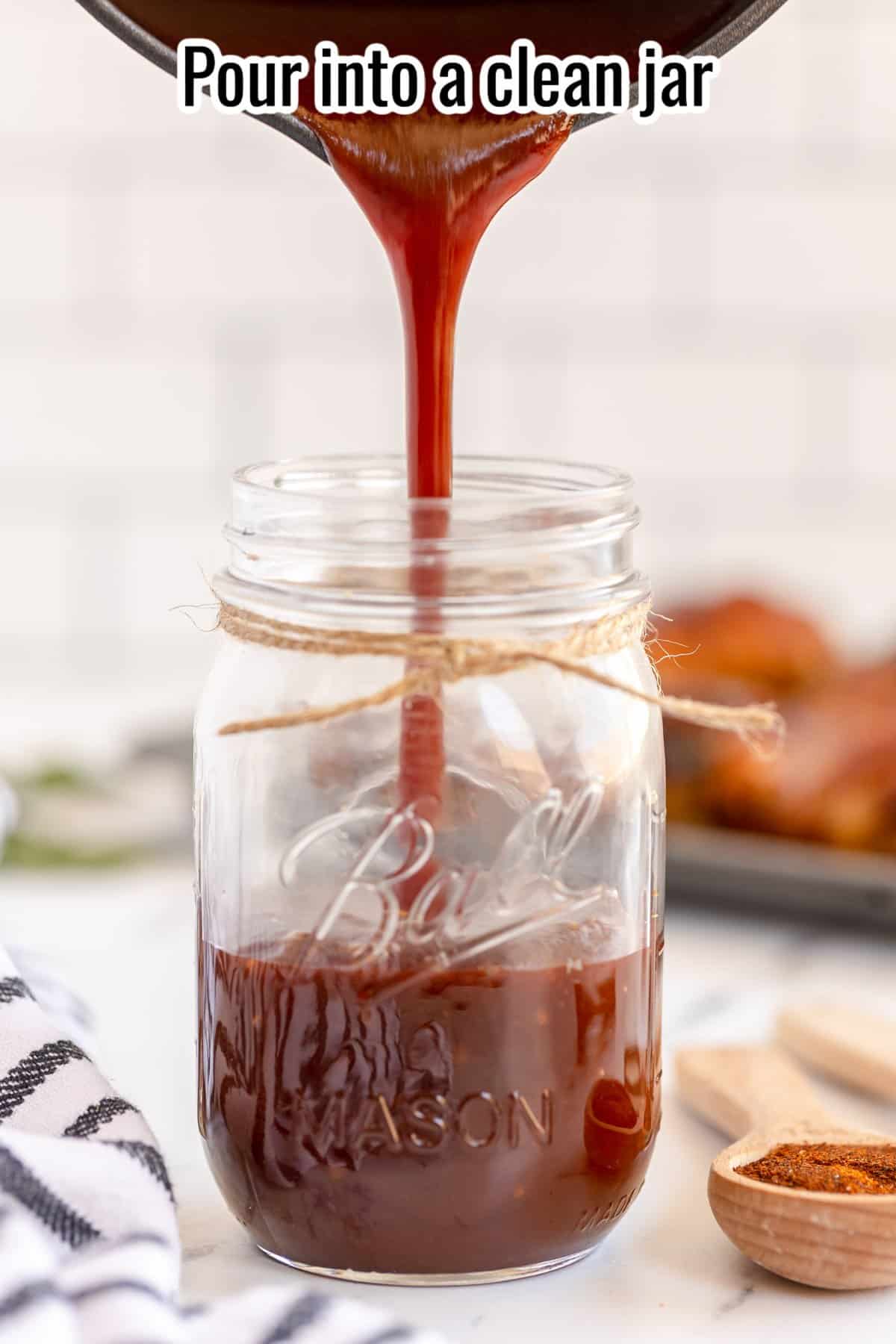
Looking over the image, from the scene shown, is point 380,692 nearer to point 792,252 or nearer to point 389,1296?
point 389,1296

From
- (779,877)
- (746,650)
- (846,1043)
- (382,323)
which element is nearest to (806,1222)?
(846,1043)

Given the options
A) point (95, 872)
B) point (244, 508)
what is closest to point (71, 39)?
point (95, 872)

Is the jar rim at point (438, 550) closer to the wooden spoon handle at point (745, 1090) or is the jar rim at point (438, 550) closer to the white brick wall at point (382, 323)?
the wooden spoon handle at point (745, 1090)

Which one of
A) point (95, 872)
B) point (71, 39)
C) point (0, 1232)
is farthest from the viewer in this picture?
point (71, 39)

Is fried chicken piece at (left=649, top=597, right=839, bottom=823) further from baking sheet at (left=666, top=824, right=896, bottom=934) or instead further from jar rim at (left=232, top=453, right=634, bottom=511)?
jar rim at (left=232, top=453, right=634, bottom=511)

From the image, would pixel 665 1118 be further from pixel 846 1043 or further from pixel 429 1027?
pixel 429 1027
